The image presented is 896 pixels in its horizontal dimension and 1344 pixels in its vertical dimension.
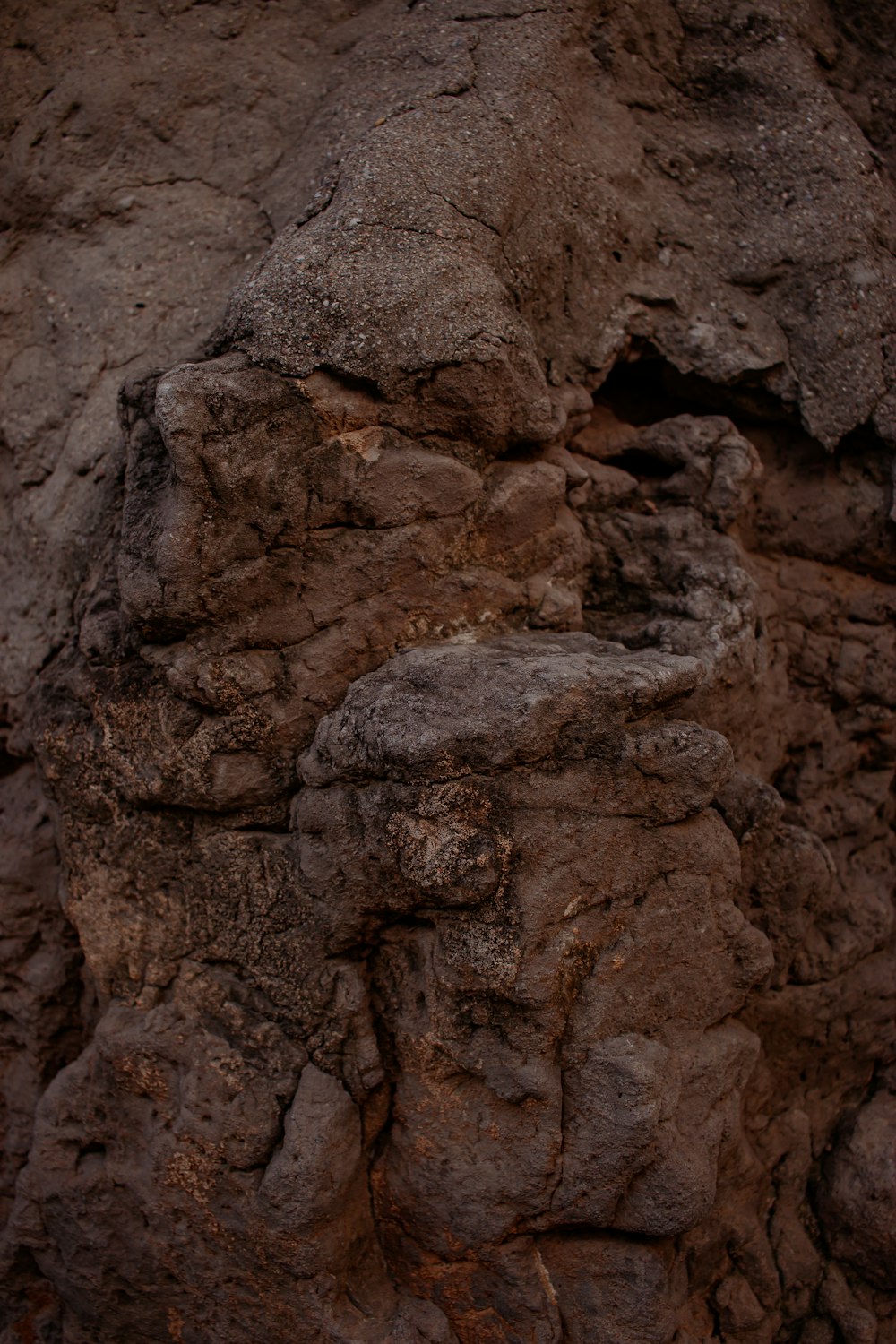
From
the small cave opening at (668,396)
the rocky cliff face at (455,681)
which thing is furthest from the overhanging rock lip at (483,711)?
the small cave opening at (668,396)

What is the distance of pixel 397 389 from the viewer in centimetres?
234

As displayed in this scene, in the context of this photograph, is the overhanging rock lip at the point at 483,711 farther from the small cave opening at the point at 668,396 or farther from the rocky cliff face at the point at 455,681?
the small cave opening at the point at 668,396

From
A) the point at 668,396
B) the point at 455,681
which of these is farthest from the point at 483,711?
the point at 668,396

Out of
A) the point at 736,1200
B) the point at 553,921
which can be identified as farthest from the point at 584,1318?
the point at 553,921

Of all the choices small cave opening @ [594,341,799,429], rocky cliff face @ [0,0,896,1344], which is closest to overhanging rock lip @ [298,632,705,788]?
rocky cliff face @ [0,0,896,1344]

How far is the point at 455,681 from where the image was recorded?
2145 millimetres

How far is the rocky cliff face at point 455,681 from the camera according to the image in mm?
2166

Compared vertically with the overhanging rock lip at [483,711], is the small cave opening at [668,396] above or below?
above

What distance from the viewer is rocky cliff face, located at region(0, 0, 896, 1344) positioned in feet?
7.11

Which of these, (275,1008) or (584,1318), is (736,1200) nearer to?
(584,1318)

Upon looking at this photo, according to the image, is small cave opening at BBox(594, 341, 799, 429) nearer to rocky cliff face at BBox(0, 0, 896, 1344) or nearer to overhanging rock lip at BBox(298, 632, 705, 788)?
rocky cliff face at BBox(0, 0, 896, 1344)

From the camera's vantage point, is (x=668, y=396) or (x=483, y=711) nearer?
(x=483, y=711)

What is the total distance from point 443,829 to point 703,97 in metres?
2.08

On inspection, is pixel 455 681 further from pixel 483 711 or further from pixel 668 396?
pixel 668 396
